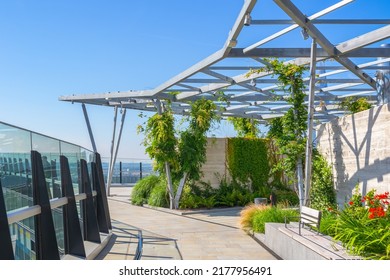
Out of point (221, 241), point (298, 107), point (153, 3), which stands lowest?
point (221, 241)

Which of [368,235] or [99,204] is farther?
[99,204]

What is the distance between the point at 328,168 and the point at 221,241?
2.79 m

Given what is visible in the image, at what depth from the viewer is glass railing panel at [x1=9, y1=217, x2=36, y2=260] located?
375 centimetres

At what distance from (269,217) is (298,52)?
10.1 ft

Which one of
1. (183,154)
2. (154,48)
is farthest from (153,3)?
(183,154)

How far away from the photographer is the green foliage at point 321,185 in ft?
26.7

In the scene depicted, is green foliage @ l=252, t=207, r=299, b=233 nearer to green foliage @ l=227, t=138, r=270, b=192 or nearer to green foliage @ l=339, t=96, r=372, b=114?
green foliage @ l=339, t=96, r=372, b=114

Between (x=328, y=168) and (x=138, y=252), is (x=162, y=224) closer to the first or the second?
(x=138, y=252)

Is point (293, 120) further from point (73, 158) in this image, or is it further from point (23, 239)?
point (23, 239)

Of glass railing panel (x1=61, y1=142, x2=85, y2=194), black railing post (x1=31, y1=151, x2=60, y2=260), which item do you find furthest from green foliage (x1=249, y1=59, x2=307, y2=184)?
black railing post (x1=31, y1=151, x2=60, y2=260)

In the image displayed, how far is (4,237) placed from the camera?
329cm

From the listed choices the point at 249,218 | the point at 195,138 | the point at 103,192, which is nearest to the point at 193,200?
the point at 195,138

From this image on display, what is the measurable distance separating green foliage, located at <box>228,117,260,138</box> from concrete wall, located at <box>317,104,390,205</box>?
783 centimetres
